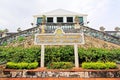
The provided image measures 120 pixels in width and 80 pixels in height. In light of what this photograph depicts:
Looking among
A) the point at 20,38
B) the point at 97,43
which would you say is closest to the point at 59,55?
the point at 97,43

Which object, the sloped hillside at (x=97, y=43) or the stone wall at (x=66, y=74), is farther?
the sloped hillside at (x=97, y=43)

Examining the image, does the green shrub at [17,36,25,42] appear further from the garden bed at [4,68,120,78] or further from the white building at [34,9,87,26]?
the white building at [34,9,87,26]

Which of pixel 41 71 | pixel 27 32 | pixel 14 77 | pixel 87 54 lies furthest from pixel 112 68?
pixel 27 32

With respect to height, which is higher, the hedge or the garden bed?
the hedge

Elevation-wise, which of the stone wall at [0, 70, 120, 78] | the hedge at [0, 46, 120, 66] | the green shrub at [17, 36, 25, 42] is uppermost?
the green shrub at [17, 36, 25, 42]

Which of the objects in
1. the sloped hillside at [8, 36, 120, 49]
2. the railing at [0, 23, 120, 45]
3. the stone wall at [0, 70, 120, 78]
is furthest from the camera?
the railing at [0, 23, 120, 45]

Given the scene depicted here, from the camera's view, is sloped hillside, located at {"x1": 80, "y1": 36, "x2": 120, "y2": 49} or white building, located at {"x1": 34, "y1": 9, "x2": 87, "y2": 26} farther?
white building, located at {"x1": 34, "y1": 9, "x2": 87, "y2": 26}

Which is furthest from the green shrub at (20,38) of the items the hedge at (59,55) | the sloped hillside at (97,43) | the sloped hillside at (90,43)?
the sloped hillside at (97,43)

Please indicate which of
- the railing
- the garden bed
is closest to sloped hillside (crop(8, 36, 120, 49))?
the railing

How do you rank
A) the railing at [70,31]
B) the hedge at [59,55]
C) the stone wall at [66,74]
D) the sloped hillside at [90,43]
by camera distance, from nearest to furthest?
the stone wall at [66,74] < the hedge at [59,55] < the sloped hillside at [90,43] < the railing at [70,31]

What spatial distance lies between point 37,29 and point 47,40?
14.2 feet

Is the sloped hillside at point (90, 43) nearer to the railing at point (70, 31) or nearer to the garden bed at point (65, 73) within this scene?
the railing at point (70, 31)

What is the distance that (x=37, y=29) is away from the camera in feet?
45.9

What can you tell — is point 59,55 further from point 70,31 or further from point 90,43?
point 70,31
